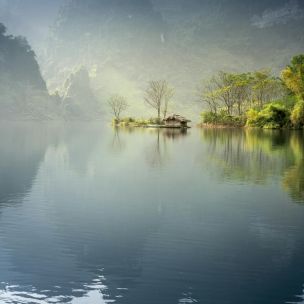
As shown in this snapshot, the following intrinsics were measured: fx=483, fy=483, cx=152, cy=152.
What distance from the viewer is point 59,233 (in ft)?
58.2

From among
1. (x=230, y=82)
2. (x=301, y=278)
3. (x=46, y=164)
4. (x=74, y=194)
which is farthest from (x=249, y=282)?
(x=230, y=82)

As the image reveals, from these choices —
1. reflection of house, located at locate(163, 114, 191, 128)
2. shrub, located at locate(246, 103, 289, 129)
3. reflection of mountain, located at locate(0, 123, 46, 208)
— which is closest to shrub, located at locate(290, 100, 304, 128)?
shrub, located at locate(246, 103, 289, 129)

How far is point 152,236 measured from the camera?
684 inches

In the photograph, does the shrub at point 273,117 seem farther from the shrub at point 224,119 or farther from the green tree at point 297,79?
the shrub at point 224,119

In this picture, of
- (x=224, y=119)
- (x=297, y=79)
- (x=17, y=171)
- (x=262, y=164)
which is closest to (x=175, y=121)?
(x=224, y=119)

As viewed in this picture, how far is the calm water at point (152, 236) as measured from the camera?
1272 cm

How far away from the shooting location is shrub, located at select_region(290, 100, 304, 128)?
98756 millimetres

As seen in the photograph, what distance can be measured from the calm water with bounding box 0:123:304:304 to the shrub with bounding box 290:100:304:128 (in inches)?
2684

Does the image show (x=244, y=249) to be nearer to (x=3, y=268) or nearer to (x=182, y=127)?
(x=3, y=268)

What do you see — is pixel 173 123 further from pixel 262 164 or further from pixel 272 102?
pixel 262 164

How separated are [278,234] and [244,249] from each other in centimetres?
245

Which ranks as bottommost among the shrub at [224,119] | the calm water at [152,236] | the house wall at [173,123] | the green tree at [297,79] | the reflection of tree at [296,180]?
the calm water at [152,236]

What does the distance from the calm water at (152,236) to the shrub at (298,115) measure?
2684 inches

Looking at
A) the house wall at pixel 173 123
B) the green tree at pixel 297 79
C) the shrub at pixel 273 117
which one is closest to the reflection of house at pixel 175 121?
the house wall at pixel 173 123
